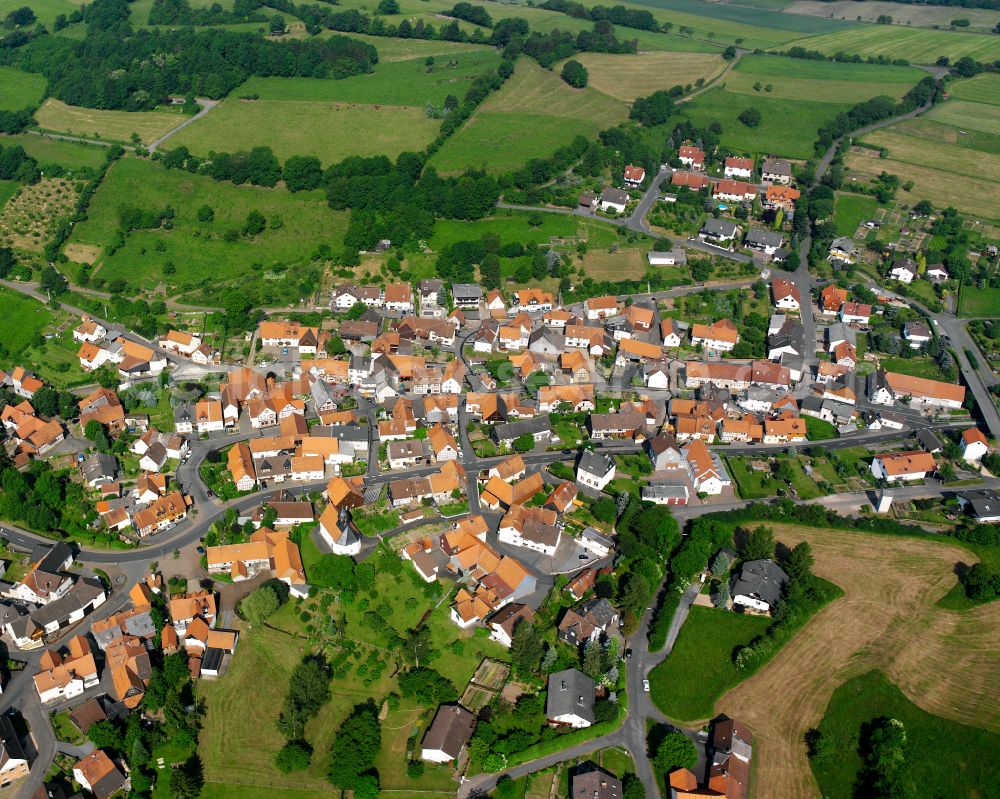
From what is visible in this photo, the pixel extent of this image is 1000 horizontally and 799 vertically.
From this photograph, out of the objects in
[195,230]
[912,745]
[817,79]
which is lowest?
[912,745]

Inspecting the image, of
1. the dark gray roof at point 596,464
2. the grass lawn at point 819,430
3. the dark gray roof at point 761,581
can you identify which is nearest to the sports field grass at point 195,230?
the dark gray roof at point 596,464

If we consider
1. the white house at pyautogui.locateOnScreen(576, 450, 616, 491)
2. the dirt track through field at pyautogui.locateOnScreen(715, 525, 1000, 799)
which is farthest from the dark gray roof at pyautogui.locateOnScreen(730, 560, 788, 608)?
→ the white house at pyautogui.locateOnScreen(576, 450, 616, 491)

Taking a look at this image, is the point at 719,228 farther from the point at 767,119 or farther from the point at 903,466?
the point at 903,466

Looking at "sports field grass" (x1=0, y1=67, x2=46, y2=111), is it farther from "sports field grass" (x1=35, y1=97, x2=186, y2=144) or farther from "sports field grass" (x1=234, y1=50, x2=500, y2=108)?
"sports field grass" (x1=234, y1=50, x2=500, y2=108)

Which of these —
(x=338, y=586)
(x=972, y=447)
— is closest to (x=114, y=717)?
(x=338, y=586)

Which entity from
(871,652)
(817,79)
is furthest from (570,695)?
(817,79)
